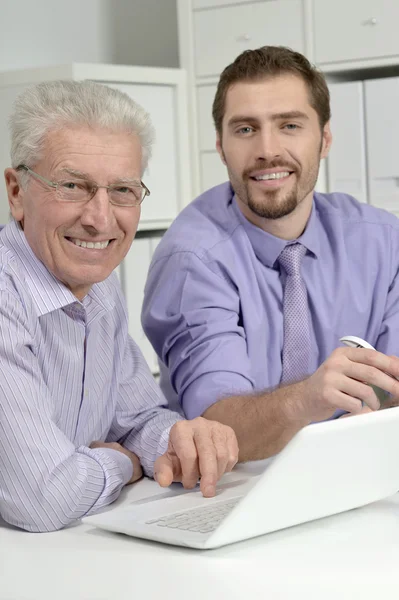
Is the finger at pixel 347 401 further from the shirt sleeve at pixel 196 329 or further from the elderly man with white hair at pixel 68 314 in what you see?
the shirt sleeve at pixel 196 329

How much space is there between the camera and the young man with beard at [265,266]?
1.73m

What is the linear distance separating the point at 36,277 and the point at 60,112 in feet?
0.72

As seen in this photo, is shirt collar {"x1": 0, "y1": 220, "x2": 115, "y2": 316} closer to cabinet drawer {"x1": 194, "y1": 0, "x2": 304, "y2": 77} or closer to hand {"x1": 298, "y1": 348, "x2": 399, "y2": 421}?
hand {"x1": 298, "y1": 348, "x2": 399, "y2": 421}

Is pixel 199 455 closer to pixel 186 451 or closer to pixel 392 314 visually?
pixel 186 451

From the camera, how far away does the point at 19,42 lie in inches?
152

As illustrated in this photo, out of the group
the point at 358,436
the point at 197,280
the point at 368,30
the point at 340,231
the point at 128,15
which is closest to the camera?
the point at 358,436

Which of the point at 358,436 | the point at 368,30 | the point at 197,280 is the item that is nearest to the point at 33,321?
the point at 358,436

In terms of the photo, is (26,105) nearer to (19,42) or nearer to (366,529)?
(366,529)

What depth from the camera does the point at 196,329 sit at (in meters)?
1.74

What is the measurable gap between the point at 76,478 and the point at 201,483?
0.16 m

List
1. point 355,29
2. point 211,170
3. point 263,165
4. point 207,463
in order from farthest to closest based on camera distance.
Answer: point 211,170
point 355,29
point 263,165
point 207,463

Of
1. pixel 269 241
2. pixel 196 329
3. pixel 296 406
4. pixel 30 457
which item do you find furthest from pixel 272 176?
pixel 30 457

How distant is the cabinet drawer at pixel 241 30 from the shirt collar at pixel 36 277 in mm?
2488

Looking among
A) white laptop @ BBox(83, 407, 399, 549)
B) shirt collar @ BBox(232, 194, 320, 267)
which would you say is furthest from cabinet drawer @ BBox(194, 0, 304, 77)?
white laptop @ BBox(83, 407, 399, 549)
